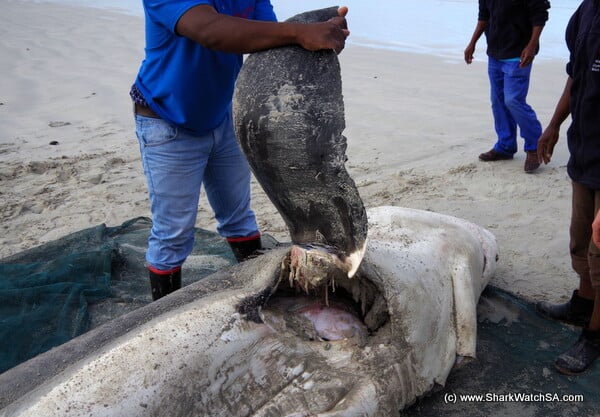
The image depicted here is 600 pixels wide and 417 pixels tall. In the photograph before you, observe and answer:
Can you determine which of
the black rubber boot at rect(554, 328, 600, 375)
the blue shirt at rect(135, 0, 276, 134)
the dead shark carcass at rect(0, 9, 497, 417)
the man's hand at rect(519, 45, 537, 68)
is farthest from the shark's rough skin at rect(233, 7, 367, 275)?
the man's hand at rect(519, 45, 537, 68)

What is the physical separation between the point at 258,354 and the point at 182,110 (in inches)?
46.4

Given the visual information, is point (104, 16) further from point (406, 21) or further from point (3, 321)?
point (3, 321)

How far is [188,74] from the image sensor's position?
2770mm

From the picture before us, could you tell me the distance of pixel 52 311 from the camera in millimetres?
3445

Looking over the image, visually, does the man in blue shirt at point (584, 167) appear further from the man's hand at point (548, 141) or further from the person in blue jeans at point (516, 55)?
the person in blue jeans at point (516, 55)

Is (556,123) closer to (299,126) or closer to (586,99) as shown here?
(586,99)

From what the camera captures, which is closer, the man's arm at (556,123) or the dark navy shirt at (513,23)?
the man's arm at (556,123)

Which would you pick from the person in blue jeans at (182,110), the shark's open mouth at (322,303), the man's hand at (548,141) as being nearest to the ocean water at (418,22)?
the man's hand at (548,141)

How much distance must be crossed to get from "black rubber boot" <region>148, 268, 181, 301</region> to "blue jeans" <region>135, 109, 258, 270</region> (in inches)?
1.5

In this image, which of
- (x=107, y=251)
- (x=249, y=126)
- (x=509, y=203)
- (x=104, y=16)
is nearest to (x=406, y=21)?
(x=104, y=16)

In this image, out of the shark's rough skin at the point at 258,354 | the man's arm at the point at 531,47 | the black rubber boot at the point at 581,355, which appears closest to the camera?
the shark's rough skin at the point at 258,354

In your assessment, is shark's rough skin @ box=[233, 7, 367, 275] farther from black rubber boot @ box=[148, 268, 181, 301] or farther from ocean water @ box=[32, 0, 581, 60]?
ocean water @ box=[32, 0, 581, 60]

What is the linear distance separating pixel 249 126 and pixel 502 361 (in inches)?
73.4

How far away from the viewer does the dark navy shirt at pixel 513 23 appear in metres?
5.25
